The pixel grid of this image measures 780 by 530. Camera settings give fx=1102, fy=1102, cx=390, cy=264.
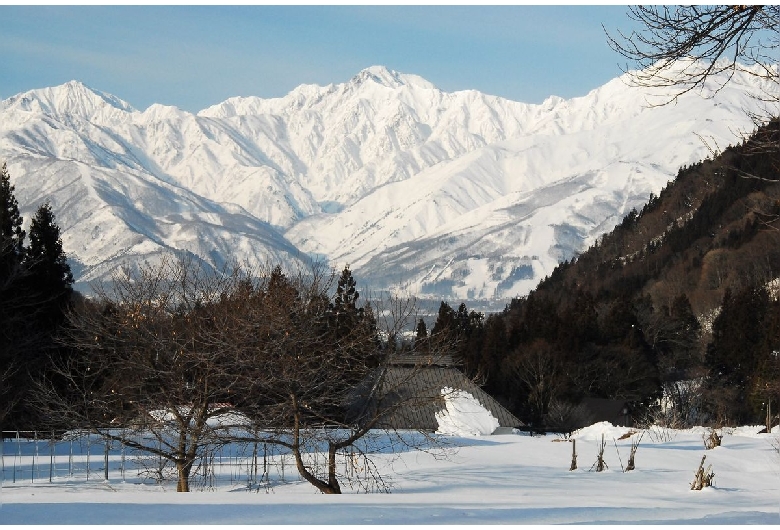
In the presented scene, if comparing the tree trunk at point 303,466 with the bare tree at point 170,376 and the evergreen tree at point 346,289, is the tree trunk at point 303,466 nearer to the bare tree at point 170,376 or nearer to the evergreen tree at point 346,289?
the bare tree at point 170,376

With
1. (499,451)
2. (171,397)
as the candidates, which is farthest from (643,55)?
(499,451)

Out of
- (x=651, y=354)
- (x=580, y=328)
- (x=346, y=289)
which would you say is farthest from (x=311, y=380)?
(x=346, y=289)

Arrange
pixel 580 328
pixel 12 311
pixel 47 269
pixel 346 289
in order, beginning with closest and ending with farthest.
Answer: pixel 12 311, pixel 47 269, pixel 580 328, pixel 346 289

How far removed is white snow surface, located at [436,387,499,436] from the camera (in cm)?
4719

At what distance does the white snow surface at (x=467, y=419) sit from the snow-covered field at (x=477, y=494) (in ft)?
23.8

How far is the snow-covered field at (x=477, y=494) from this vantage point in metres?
12.4

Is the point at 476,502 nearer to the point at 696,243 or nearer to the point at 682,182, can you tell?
the point at 696,243

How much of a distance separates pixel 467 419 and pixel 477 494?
28.7m

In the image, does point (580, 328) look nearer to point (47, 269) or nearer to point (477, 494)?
point (47, 269)

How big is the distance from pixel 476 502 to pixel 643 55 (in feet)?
30.0

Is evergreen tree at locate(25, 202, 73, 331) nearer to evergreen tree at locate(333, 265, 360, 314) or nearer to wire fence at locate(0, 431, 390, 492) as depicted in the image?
wire fence at locate(0, 431, 390, 492)

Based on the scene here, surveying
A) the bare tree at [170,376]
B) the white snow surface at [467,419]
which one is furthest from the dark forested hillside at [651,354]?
the bare tree at [170,376]

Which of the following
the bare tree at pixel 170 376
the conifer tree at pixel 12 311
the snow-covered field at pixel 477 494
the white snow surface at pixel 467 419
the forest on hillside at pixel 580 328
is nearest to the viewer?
the snow-covered field at pixel 477 494

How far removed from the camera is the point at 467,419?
48.8 metres
